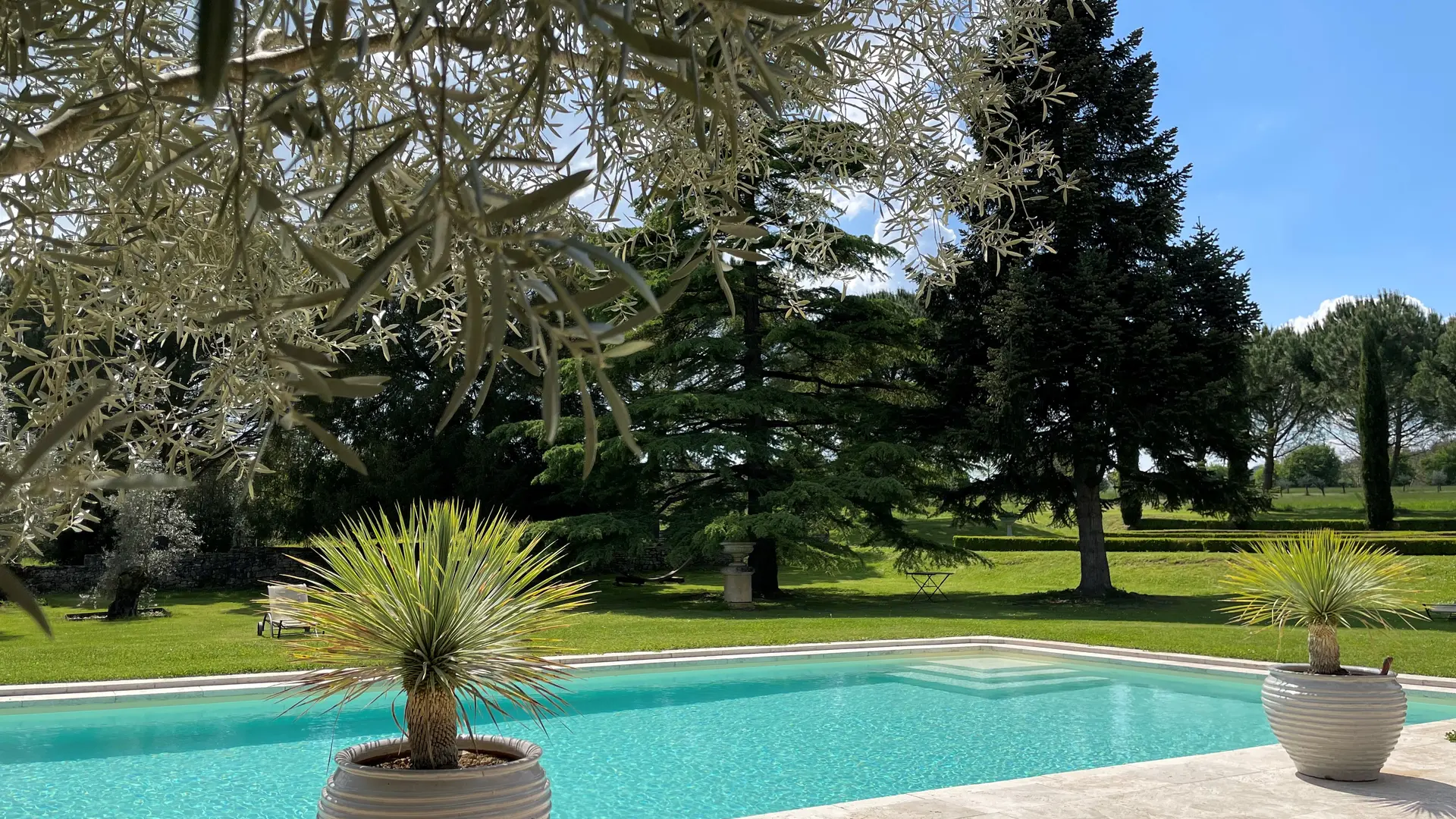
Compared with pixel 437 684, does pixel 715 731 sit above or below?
below

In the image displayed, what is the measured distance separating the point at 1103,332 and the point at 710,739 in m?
11.6

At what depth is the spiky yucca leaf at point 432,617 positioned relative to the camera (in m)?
3.85

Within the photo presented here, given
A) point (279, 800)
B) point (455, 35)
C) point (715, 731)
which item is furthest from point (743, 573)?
point (455, 35)

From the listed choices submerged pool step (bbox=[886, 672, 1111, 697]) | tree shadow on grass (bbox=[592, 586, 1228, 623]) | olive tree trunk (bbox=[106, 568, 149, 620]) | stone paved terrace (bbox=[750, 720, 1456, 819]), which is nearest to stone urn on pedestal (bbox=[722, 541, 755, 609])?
tree shadow on grass (bbox=[592, 586, 1228, 623])

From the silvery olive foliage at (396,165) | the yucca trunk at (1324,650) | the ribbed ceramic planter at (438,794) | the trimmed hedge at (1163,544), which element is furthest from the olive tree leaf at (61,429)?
the trimmed hedge at (1163,544)

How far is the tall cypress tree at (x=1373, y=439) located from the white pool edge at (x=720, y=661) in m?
22.4

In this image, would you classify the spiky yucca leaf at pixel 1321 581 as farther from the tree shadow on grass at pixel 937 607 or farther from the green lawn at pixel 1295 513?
the green lawn at pixel 1295 513

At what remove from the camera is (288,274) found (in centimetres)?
266

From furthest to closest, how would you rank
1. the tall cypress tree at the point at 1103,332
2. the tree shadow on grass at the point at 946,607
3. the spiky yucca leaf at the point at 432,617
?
the tall cypress tree at the point at 1103,332 < the tree shadow on grass at the point at 946,607 < the spiky yucca leaf at the point at 432,617

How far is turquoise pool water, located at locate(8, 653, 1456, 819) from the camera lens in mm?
6672

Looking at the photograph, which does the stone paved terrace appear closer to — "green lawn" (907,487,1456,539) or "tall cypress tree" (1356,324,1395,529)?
"green lawn" (907,487,1456,539)

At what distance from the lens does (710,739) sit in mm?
8312

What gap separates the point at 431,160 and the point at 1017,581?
21.9m

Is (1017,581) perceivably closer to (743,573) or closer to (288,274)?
(743,573)
